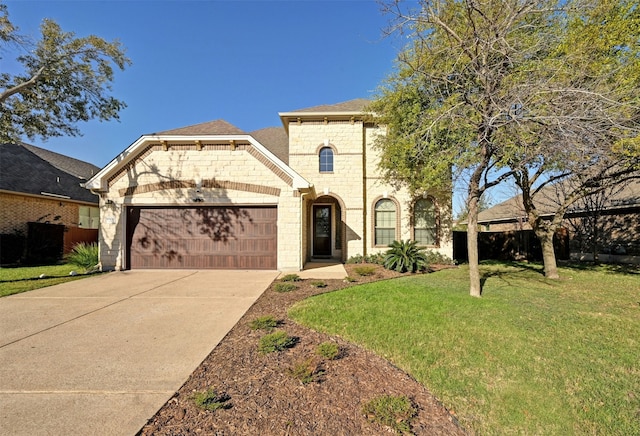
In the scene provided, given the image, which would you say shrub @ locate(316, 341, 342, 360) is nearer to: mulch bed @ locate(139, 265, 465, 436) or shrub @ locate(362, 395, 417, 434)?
mulch bed @ locate(139, 265, 465, 436)

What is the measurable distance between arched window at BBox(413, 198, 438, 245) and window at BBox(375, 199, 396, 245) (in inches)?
39.9

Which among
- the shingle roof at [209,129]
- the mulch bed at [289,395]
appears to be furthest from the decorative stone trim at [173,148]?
the mulch bed at [289,395]

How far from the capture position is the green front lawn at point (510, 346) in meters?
2.76

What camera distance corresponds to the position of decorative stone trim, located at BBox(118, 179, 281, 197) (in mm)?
10281

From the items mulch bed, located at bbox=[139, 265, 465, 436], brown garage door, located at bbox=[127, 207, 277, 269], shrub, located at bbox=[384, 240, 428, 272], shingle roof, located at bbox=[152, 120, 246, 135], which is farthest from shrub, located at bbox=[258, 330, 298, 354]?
shingle roof, located at bbox=[152, 120, 246, 135]

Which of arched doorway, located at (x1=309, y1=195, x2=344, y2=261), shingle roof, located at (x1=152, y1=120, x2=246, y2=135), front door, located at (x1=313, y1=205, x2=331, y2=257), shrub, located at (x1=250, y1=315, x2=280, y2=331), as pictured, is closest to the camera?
shrub, located at (x1=250, y1=315, x2=280, y2=331)

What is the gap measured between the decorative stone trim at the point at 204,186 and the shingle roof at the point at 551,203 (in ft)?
43.2

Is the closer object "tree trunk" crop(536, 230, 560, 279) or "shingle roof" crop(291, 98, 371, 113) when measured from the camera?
"tree trunk" crop(536, 230, 560, 279)

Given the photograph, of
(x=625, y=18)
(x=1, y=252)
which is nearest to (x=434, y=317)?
(x=625, y=18)

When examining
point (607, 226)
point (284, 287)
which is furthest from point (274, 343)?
point (607, 226)

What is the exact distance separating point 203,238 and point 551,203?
21267 mm

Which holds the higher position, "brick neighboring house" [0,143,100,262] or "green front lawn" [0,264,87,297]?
"brick neighboring house" [0,143,100,262]

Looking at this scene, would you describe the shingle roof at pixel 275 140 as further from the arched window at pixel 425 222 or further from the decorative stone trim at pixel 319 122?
the arched window at pixel 425 222

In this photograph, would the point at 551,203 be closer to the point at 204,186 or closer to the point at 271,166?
the point at 271,166
